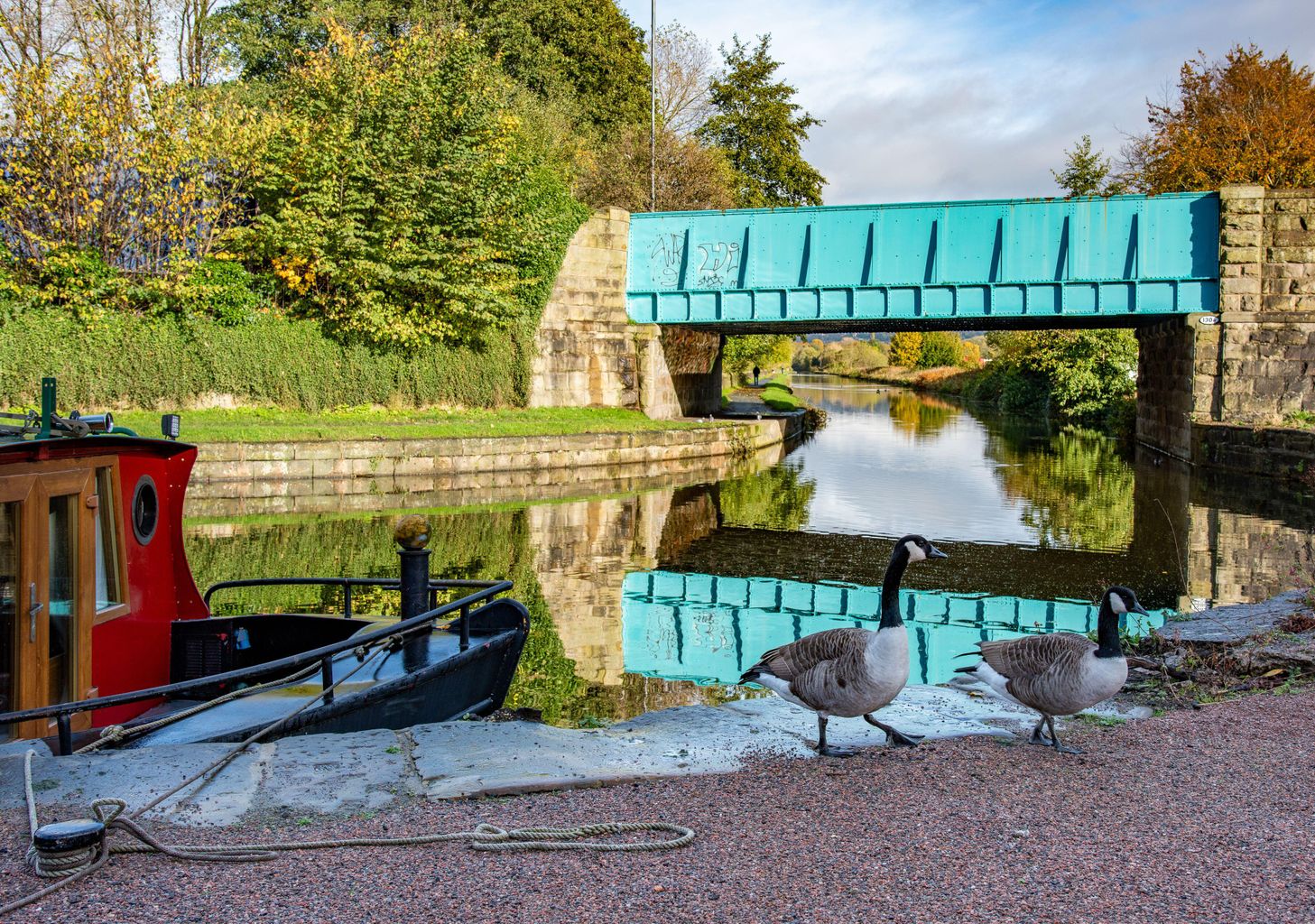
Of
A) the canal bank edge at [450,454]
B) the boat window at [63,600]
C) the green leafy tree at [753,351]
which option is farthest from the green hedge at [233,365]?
the green leafy tree at [753,351]

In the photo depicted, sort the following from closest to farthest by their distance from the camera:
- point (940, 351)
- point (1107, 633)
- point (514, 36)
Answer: point (1107, 633) → point (514, 36) → point (940, 351)

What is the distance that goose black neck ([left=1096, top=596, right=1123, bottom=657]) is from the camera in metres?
5.52

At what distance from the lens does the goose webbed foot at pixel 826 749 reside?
568 centimetres

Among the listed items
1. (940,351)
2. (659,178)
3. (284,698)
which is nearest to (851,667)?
(284,698)

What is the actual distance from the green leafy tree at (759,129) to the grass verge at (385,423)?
2589 centimetres

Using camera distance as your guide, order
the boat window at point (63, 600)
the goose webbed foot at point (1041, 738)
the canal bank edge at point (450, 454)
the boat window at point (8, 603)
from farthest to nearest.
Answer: the canal bank edge at point (450, 454) < the goose webbed foot at point (1041, 738) < the boat window at point (63, 600) < the boat window at point (8, 603)

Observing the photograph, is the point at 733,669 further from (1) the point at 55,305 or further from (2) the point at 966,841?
(1) the point at 55,305

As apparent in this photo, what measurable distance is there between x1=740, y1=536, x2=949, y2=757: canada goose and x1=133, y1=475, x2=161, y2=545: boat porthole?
3704 mm

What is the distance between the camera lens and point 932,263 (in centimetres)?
2803

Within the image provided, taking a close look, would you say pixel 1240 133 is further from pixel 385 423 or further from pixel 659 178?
pixel 385 423

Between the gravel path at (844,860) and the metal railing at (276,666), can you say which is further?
the metal railing at (276,666)

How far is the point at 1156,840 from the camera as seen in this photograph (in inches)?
171

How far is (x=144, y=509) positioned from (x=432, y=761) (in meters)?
2.71

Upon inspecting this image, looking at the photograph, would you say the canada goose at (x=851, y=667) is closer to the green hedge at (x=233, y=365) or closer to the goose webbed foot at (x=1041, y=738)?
the goose webbed foot at (x=1041, y=738)
